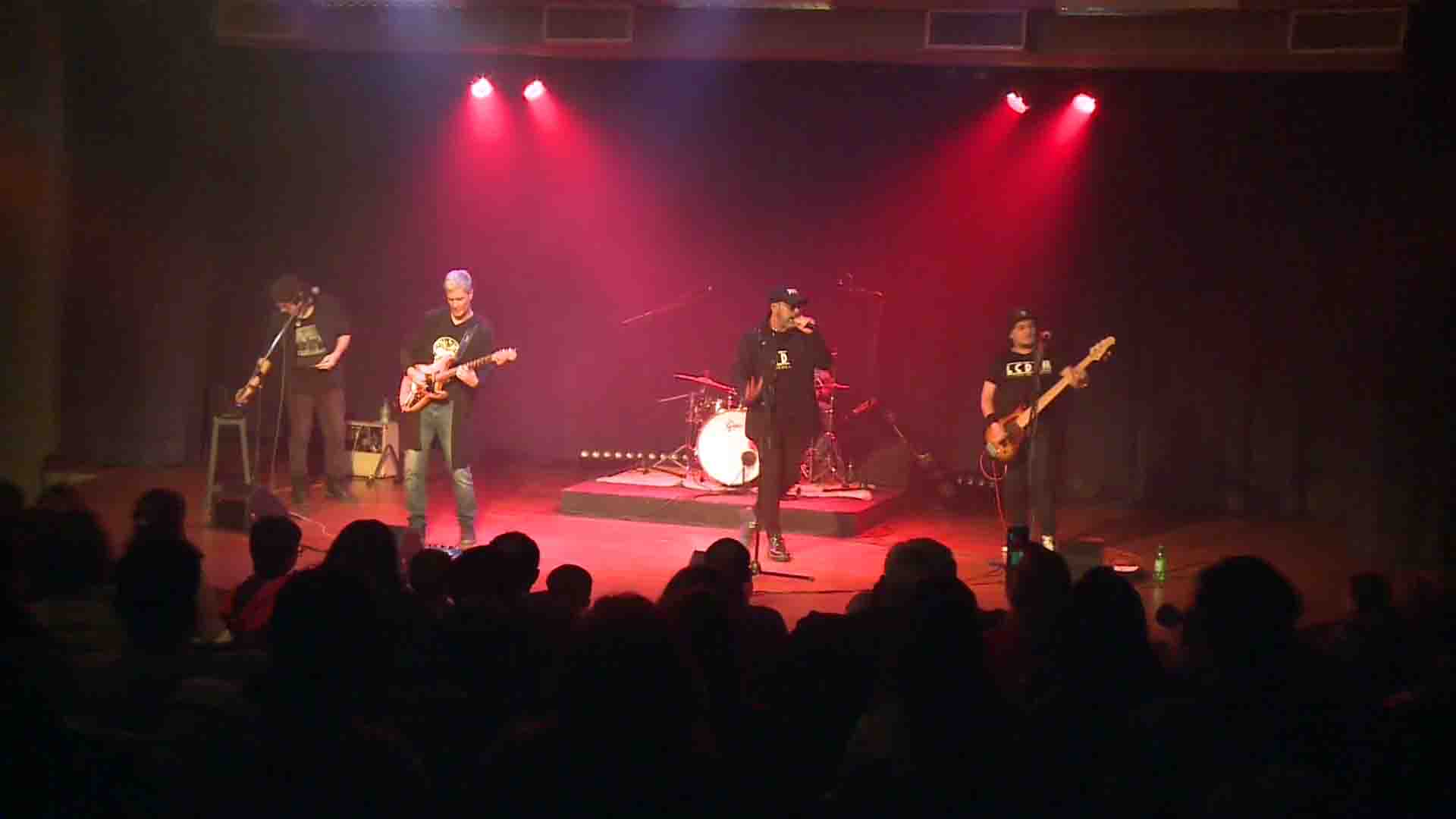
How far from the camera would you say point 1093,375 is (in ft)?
45.1

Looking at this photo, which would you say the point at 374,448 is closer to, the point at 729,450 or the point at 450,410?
the point at 729,450

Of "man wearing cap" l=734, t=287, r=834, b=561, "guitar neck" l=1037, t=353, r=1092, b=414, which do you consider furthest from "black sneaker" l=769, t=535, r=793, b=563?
"guitar neck" l=1037, t=353, r=1092, b=414

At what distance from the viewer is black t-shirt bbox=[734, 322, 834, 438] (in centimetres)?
959

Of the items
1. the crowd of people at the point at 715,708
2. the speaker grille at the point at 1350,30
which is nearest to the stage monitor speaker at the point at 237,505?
the crowd of people at the point at 715,708

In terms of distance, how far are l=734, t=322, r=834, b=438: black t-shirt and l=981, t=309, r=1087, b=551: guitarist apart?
1.29m

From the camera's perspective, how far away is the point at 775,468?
385 inches

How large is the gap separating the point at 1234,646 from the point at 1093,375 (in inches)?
427

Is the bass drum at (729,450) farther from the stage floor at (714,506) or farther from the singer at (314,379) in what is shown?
the singer at (314,379)

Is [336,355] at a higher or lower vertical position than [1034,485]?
higher

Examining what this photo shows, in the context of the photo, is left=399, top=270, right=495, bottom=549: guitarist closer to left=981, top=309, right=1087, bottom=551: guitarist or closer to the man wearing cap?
the man wearing cap

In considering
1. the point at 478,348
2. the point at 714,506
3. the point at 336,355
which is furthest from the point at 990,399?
the point at 336,355

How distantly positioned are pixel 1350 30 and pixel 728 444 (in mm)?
5926

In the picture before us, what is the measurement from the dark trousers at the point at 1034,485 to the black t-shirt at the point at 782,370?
1570 millimetres

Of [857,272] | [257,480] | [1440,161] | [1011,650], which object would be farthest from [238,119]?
[1011,650]
